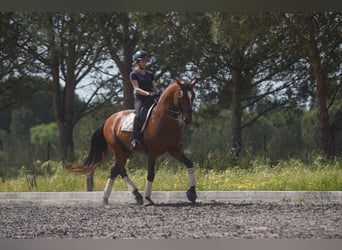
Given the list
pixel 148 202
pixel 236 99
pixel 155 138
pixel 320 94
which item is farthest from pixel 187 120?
pixel 236 99

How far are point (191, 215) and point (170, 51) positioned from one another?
6.41 meters

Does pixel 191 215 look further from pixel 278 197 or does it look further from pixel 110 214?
pixel 278 197

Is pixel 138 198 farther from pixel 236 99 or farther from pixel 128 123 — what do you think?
pixel 236 99

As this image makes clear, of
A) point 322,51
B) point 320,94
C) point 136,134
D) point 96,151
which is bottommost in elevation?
point 96,151

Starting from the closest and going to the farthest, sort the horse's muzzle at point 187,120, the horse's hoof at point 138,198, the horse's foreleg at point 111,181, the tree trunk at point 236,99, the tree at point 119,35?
the horse's muzzle at point 187,120 < the horse's hoof at point 138,198 < the horse's foreleg at point 111,181 < the tree trunk at point 236,99 < the tree at point 119,35

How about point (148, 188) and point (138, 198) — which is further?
point (138, 198)

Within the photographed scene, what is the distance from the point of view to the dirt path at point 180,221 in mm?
5867

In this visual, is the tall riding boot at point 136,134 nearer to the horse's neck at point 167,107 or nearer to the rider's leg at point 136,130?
the rider's leg at point 136,130

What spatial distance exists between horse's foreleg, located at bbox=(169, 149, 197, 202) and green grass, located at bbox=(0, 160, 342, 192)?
131cm

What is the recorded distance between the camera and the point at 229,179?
9375 millimetres

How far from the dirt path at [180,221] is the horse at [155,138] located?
0.34 meters

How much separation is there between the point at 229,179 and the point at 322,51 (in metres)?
3.96

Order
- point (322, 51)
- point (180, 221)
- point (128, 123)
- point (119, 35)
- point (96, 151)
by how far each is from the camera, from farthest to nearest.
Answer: point (119, 35)
point (322, 51)
point (96, 151)
point (128, 123)
point (180, 221)

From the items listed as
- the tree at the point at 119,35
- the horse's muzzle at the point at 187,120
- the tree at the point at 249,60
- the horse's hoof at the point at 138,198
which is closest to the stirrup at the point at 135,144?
the horse's hoof at the point at 138,198
